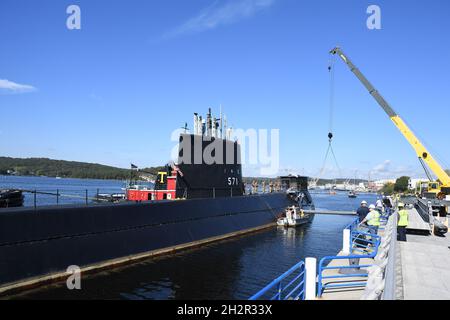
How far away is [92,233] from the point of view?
1448 cm

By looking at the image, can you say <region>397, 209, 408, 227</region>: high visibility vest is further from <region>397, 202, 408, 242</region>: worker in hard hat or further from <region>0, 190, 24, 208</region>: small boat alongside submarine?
<region>0, 190, 24, 208</region>: small boat alongside submarine

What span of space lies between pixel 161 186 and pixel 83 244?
10.8m

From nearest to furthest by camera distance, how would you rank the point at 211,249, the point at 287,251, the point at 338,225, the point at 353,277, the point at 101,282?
the point at 353,277, the point at 101,282, the point at 211,249, the point at 287,251, the point at 338,225

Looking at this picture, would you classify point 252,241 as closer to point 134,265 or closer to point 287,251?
point 287,251

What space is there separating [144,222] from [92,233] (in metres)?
3.22

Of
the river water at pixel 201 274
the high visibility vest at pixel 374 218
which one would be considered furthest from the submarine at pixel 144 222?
the high visibility vest at pixel 374 218

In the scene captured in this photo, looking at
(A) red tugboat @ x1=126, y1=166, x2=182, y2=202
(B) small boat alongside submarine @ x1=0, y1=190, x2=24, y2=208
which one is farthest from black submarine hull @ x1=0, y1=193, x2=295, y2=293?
(B) small boat alongside submarine @ x1=0, y1=190, x2=24, y2=208

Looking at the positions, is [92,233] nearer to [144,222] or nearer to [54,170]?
[144,222]

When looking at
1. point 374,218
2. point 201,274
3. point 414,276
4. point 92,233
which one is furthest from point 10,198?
point 414,276

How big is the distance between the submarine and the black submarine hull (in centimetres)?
3

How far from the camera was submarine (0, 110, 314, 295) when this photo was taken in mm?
11906
